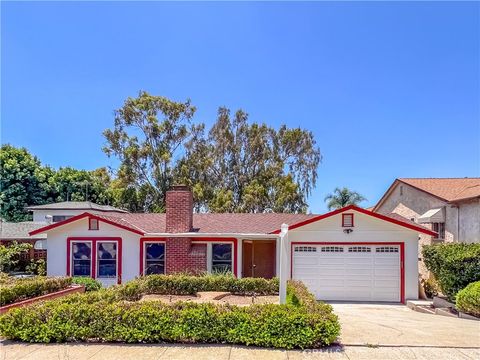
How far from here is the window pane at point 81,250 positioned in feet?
58.4

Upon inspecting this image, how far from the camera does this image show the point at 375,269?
53.2 ft

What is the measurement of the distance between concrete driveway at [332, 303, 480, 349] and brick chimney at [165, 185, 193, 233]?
24.5 ft

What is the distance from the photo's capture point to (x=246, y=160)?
37594 millimetres

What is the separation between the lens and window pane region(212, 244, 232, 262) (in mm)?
17750

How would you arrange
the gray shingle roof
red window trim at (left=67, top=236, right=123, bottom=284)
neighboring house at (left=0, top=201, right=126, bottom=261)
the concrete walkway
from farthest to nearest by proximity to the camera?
1. neighboring house at (left=0, top=201, right=126, bottom=261)
2. the gray shingle roof
3. red window trim at (left=67, top=236, right=123, bottom=284)
4. the concrete walkway

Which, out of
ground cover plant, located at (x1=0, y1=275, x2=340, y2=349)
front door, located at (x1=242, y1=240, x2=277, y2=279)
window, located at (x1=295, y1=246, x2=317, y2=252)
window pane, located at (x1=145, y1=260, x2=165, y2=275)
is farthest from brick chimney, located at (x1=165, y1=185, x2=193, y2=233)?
ground cover plant, located at (x1=0, y1=275, x2=340, y2=349)

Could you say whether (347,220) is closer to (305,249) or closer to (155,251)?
(305,249)

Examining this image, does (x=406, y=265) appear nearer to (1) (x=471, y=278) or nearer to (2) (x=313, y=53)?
(1) (x=471, y=278)

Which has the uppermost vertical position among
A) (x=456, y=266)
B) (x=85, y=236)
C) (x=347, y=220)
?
(x=347, y=220)

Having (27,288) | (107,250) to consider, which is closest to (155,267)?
(107,250)

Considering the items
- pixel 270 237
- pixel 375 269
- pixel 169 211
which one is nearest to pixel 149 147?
pixel 169 211

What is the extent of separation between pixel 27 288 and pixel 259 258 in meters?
9.92

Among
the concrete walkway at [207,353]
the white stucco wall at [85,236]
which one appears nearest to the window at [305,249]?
the white stucco wall at [85,236]

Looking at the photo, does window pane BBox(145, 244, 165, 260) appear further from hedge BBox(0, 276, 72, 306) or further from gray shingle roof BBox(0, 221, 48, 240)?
gray shingle roof BBox(0, 221, 48, 240)
